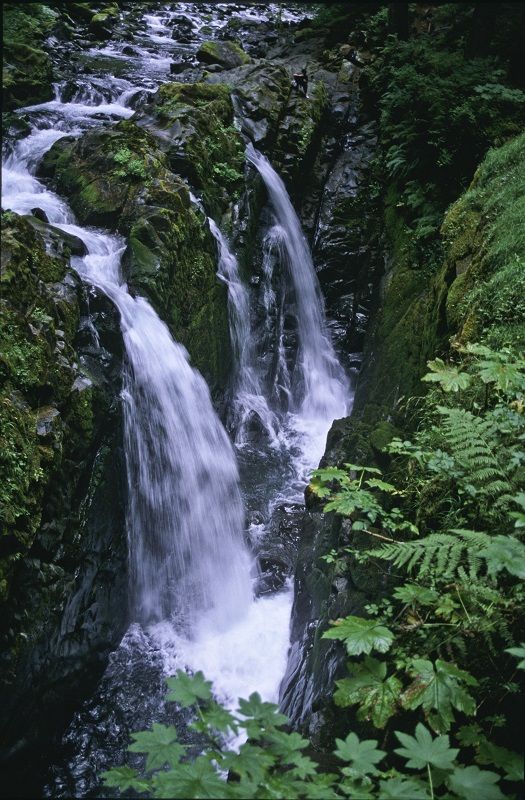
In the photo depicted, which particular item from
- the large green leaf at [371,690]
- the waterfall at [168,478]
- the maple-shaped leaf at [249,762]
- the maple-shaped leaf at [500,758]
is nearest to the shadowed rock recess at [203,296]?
the waterfall at [168,478]

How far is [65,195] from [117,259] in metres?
1.84

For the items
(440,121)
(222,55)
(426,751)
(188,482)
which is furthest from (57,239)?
(222,55)

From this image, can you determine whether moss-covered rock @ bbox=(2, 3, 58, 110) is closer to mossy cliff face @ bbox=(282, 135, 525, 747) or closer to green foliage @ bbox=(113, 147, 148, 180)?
green foliage @ bbox=(113, 147, 148, 180)

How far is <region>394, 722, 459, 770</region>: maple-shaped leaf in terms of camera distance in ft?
6.12

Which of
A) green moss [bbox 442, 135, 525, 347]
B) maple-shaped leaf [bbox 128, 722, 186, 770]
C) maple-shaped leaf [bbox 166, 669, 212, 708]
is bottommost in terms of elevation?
maple-shaped leaf [bbox 128, 722, 186, 770]

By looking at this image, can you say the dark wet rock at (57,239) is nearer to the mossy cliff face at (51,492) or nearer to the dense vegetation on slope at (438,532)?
the mossy cliff face at (51,492)

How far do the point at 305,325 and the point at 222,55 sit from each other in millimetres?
8251

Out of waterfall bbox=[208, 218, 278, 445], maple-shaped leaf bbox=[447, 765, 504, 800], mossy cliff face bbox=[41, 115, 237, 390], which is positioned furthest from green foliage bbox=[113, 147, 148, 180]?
maple-shaped leaf bbox=[447, 765, 504, 800]

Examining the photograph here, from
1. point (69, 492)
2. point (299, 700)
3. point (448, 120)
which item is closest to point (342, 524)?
point (299, 700)

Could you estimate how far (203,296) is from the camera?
8.62 m

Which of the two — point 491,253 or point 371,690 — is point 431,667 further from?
point 491,253

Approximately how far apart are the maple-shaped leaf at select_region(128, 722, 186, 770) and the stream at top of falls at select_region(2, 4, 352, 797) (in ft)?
11.7

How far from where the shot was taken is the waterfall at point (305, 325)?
10.8 metres

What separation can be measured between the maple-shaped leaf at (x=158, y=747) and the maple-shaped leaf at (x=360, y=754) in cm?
53
